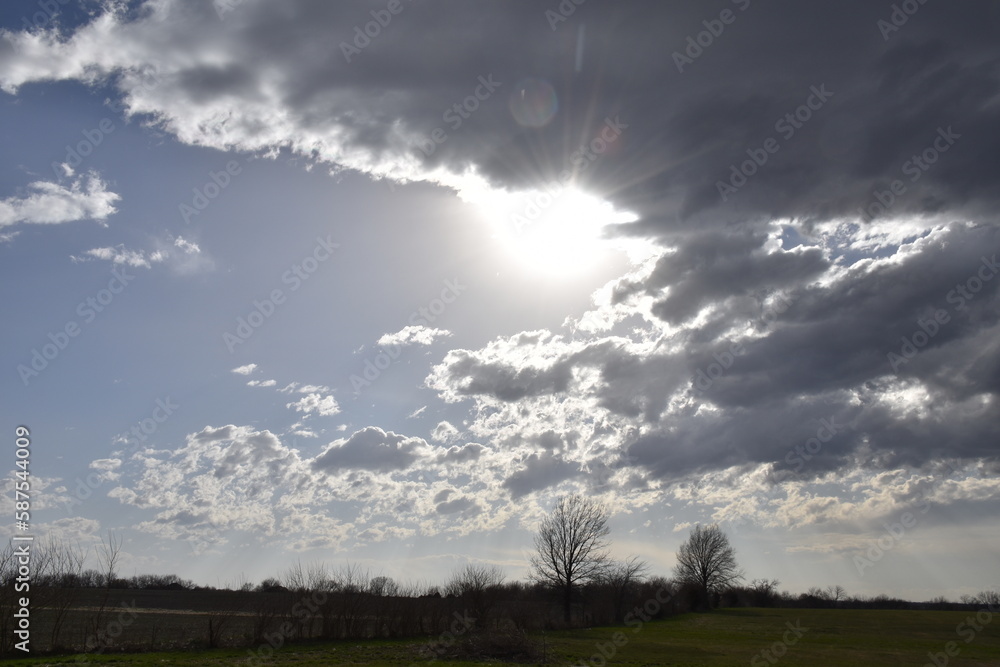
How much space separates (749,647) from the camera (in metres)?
42.4

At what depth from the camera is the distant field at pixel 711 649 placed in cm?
2997

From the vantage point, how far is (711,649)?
40.4 m

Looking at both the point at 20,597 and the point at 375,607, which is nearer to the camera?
the point at 20,597

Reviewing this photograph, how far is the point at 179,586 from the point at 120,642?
112200 millimetres

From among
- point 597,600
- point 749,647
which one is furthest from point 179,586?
point 749,647

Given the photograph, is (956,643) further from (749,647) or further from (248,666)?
(248,666)

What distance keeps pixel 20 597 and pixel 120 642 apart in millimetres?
5757

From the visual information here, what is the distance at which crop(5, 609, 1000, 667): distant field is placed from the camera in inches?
1180

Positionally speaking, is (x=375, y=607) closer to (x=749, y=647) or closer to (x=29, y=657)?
(x=29, y=657)

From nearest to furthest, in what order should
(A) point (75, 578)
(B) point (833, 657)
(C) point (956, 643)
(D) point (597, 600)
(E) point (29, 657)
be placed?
(E) point (29, 657)
(A) point (75, 578)
(B) point (833, 657)
(C) point (956, 643)
(D) point (597, 600)

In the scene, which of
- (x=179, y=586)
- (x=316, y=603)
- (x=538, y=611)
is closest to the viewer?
(x=316, y=603)

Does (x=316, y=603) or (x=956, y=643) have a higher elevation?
(x=316, y=603)

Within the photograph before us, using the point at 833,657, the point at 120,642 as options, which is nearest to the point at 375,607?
the point at 120,642

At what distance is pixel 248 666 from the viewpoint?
90.2ft
